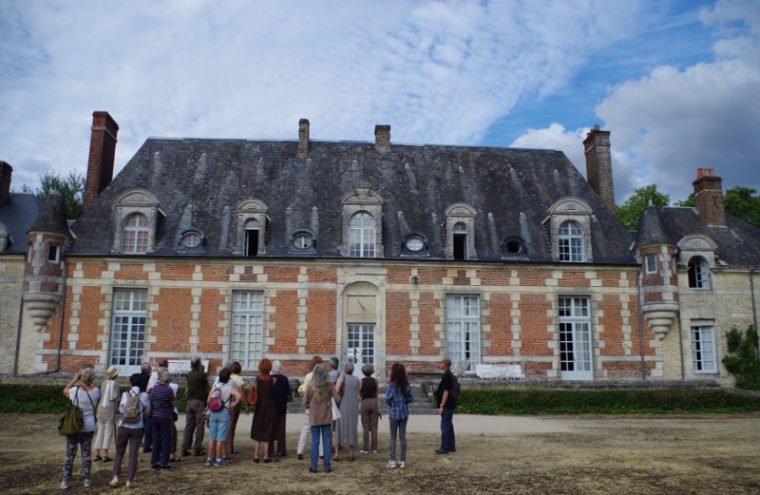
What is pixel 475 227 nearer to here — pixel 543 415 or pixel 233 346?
pixel 543 415

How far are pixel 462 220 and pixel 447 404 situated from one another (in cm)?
1169

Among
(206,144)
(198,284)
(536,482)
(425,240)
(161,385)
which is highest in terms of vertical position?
(206,144)

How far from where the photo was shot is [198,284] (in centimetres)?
1969

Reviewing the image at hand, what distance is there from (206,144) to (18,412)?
11989 millimetres

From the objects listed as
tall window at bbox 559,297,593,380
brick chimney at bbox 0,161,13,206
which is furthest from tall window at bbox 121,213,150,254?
tall window at bbox 559,297,593,380

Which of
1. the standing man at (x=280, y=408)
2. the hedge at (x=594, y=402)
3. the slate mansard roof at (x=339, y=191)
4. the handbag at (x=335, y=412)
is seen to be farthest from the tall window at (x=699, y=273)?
the standing man at (x=280, y=408)

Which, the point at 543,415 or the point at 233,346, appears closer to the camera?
the point at 543,415

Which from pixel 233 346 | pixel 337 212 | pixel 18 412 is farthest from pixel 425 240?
pixel 18 412

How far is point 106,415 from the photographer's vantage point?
9.62m

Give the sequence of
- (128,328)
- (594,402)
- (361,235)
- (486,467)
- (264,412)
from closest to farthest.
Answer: (486,467) → (264,412) → (594,402) → (128,328) → (361,235)

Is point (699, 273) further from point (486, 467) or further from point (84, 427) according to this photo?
point (84, 427)

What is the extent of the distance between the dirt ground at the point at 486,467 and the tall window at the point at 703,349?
821 centimetres

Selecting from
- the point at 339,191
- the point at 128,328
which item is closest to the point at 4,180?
the point at 128,328

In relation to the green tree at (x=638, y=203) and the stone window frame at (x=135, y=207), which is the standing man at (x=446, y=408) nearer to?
the stone window frame at (x=135, y=207)
